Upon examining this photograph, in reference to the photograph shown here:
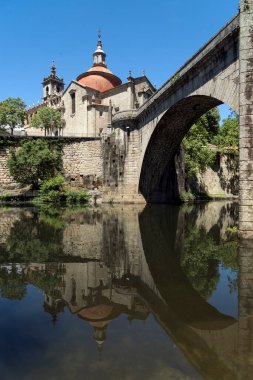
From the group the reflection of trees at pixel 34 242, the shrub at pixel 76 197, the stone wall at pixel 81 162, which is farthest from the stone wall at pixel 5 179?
the reflection of trees at pixel 34 242

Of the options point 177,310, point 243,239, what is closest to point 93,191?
point 243,239

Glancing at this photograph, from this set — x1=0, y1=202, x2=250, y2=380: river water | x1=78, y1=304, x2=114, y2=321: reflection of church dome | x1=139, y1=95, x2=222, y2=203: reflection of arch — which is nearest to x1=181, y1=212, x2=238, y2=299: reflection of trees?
x1=0, y1=202, x2=250, y2=380: river water

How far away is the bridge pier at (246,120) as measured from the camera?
10086 millimetres

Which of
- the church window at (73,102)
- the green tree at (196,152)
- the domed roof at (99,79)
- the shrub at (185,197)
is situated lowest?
the shrub at (185,197)

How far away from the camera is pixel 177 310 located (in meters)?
4.77

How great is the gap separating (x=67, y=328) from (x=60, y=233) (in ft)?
25.6

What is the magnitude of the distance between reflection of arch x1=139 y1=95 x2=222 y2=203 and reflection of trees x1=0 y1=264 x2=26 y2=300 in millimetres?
14576

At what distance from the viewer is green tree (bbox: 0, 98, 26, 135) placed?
1984 inches

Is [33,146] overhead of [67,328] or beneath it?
overhead

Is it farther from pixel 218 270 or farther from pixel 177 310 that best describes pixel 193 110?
pixel 177 310

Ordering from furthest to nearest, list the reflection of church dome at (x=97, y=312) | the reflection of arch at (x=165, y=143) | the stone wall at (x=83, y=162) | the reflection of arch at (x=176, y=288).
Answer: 1. the stone wall at (x=83, y=162)
2. the reflection of arch at (x=165, y=143)
3. the reflection of church dome at (x=97, y=312)
4. the reflection of arch at (x=176, y=288)

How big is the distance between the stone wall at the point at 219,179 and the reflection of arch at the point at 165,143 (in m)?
10.1

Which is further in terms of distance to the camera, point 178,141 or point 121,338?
point 178,141

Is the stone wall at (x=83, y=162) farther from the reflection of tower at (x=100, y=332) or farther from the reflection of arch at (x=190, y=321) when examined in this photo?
the reflection of tower at (x=100, y=332)
